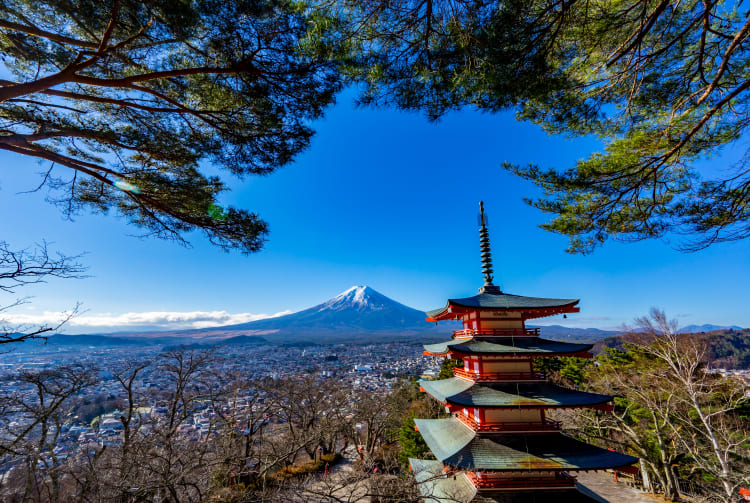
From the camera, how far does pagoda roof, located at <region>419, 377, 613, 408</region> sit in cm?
592

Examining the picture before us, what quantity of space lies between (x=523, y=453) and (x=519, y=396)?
A: 1.04 m

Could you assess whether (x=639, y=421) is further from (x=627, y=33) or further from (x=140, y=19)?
(x=140, y=19)

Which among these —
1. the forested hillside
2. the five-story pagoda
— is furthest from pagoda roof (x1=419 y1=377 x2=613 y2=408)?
the forested hillside

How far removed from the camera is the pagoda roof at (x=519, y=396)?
233 inches

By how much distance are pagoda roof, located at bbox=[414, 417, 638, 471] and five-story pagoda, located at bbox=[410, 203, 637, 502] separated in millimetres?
18

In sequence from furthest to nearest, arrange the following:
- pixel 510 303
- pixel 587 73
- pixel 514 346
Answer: pixel 510 303, pixel 514 346, pixel 587 73

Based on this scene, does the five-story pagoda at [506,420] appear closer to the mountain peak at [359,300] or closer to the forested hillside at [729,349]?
the forested hillside at [729,349]

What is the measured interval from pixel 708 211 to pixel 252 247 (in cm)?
728

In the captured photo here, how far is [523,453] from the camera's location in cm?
582

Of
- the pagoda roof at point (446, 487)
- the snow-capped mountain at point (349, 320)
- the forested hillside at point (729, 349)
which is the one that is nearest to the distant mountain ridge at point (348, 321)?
the snow-capped mountain at point (349, 320)

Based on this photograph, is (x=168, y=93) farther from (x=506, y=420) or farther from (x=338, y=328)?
(x=338, y=328)

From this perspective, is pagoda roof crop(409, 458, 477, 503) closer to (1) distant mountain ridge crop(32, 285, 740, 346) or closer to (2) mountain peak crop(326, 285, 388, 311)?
(1) distant mountain ridge crop(32, 285, 740, 346)

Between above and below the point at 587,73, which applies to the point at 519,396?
below

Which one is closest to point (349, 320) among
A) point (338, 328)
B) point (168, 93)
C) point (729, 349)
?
point (338, 328)
